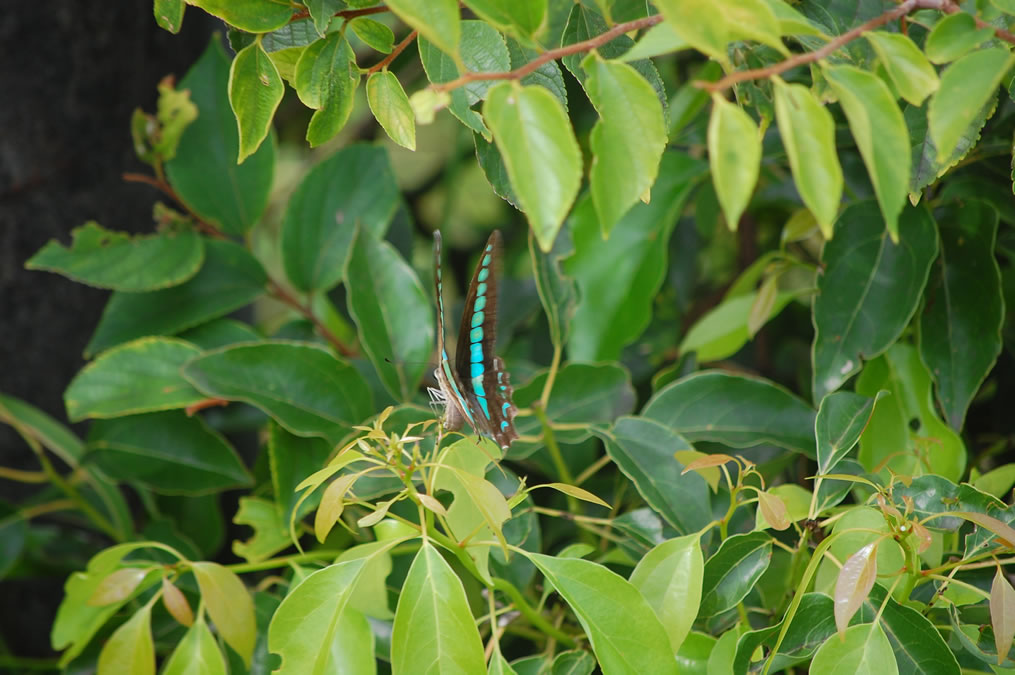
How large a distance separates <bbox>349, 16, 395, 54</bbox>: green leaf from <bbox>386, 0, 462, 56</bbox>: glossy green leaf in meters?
0.12

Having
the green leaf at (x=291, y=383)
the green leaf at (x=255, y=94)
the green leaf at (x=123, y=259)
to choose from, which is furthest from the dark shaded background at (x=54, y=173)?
the green leaf at (x=255, y=94)

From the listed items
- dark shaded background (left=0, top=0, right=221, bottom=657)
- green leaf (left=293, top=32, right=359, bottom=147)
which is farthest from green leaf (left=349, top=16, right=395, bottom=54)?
dark shaded background (left=0, top=0, right=221, bottom=657)

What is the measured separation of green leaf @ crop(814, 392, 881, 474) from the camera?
0.51 m

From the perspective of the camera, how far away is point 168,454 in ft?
2.68

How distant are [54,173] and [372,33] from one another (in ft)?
2.10

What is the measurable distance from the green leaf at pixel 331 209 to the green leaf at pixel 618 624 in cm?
55

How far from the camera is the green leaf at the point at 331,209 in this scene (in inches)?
35.4

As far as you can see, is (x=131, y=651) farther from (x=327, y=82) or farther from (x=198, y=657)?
(x=327, y=82)

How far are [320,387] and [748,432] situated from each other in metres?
0.37

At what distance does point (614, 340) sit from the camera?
840mm

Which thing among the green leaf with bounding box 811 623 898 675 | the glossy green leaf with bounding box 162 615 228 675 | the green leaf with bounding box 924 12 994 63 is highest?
the green leaf with bounding box 924 12 994 63

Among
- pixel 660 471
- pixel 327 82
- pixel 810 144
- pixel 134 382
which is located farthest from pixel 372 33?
pixel 134 382

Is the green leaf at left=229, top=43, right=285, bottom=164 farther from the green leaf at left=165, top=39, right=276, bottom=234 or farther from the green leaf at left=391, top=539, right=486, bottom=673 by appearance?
the green leaf at left=165, top=39, right=276, bottom=234

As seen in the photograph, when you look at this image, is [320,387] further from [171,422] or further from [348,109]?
[348,109]
